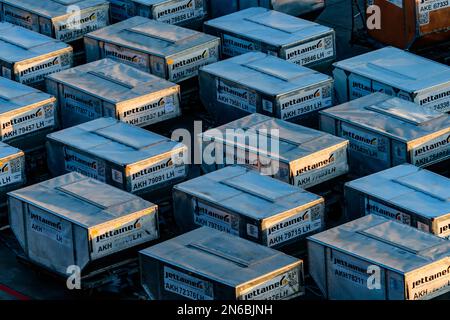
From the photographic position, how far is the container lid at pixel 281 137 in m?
50.6

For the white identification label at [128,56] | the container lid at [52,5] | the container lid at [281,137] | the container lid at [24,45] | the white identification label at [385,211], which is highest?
the container lid at [52,5]

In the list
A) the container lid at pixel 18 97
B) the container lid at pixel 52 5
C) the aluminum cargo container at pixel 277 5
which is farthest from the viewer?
the aluminum cargo container at pixel 277 5

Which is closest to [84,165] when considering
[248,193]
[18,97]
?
[18,97]

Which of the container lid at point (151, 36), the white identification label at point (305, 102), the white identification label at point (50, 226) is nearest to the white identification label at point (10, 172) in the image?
the white identification label at point (50, 226)

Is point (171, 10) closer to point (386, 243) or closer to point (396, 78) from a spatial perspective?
point (396, 78)

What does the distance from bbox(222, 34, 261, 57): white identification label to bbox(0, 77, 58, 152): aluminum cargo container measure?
8.57 meters

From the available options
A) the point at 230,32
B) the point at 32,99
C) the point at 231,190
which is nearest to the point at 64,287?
the point at 231,190

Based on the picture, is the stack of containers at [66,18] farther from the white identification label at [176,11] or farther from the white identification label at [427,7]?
the white identification label at [427,7]

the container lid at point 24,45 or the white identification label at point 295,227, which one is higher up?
A: the container lid at point 24,45

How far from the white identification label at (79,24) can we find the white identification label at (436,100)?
50.3 feet

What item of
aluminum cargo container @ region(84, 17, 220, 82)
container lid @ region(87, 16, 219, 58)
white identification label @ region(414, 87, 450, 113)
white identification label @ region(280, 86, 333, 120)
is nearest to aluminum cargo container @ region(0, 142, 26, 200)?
aluminum cargo container @ region(84, 17, 220, 82)

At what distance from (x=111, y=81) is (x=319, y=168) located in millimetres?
9883

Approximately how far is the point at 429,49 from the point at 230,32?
26.6 feet
